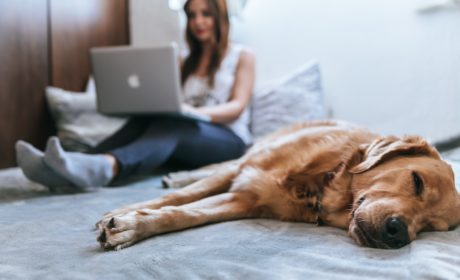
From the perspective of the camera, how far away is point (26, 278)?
3.34ft

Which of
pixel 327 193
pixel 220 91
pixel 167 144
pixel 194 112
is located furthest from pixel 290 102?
pixel 327 193

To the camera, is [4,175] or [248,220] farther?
[4,175]

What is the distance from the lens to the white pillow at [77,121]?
10.1 feet

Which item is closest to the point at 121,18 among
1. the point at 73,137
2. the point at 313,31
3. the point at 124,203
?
the point at 73,137

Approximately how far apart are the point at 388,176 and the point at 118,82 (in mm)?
1542

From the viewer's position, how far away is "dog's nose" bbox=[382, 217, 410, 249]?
Answer: 1.23 m

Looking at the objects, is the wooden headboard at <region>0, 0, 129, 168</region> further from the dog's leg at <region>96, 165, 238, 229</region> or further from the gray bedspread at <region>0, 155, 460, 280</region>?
the dog's leg at <region>96, 165, 238, 229</region>

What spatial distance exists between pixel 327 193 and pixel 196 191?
0.46 meters

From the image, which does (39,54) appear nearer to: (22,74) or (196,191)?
(22,74)

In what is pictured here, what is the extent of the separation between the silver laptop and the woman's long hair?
0.70 metres

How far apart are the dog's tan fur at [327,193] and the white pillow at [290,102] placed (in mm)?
1217

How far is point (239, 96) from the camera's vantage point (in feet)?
9.83

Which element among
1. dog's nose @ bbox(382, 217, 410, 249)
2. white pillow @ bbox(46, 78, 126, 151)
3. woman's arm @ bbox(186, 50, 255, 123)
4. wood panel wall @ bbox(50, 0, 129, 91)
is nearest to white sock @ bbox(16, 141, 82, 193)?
woman's arm @ bbox(186, 50, 255, 123)

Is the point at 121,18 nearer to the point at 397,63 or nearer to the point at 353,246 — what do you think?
the point at 397,63
